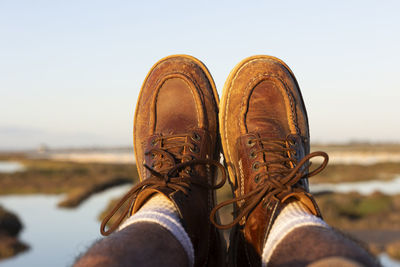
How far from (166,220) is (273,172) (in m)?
0.71

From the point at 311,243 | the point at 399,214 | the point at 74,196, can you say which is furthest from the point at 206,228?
the point at 74,196

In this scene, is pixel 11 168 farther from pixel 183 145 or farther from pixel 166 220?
pixel 166 220

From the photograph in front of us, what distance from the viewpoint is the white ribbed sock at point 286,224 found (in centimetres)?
118

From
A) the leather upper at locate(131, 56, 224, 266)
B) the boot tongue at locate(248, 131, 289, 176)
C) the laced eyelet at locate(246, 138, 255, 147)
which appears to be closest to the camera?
the leather upper at locate(131, 56, 224, 266)

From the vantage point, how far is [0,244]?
14.9 ft

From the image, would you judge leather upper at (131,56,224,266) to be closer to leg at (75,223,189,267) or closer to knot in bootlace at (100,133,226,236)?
knot in bootlace at (100,133,226,236)

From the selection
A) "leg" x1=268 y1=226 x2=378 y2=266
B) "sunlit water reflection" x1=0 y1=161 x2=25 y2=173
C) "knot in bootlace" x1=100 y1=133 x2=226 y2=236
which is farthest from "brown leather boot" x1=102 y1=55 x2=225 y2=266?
"sunlit water reflection" x1=0 y1=161 x2=25 y2=173

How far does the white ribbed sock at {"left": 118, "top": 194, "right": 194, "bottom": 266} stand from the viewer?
1215 mm

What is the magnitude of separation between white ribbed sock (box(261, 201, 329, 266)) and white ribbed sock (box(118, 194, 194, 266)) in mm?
261

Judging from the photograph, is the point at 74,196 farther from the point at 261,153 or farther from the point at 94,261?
the point at 94,261

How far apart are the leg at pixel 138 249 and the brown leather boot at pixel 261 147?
0.45 m

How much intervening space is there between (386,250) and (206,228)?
9.43ft

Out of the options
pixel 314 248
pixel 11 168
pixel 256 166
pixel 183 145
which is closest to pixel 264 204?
pixel 256 166

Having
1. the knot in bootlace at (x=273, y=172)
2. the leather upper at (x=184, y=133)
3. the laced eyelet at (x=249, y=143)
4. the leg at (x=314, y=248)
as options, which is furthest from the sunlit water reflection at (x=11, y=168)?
the leg at (x=314, y=248)
